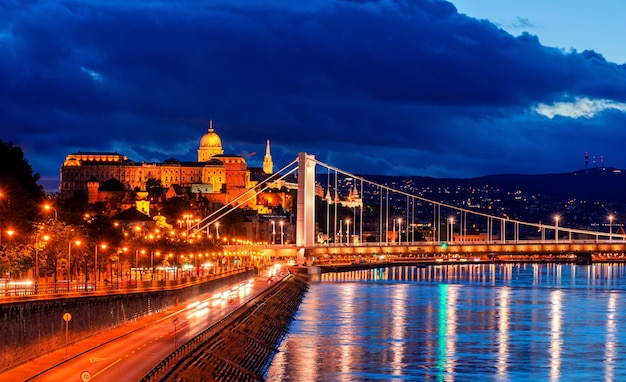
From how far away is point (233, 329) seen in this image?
4619 cm

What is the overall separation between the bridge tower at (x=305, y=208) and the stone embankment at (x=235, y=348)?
127 feet

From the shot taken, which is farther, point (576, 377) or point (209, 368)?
point (576, 377)

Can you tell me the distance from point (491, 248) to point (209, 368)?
68.3m

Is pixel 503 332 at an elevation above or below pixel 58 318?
below

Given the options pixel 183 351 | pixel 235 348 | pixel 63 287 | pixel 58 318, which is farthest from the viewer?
pixel 63 287

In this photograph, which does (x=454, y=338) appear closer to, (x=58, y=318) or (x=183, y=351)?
(x=183, y=351)

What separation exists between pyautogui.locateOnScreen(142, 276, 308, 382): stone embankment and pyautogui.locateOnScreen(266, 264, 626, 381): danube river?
849 mm

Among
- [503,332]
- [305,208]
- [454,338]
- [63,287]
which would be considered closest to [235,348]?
[63,287]

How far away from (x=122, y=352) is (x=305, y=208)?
74505 mm

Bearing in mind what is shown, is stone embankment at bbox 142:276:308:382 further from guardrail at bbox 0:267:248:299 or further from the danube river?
guardrail at bbox 0:267:248:299

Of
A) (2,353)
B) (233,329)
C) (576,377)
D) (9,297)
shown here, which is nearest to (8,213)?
(233,329)

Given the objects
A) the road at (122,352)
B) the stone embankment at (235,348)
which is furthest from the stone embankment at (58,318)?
the stone embankment at (235,348)

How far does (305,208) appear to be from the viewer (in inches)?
4311

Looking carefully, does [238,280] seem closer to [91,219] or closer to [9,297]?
[91,219]
